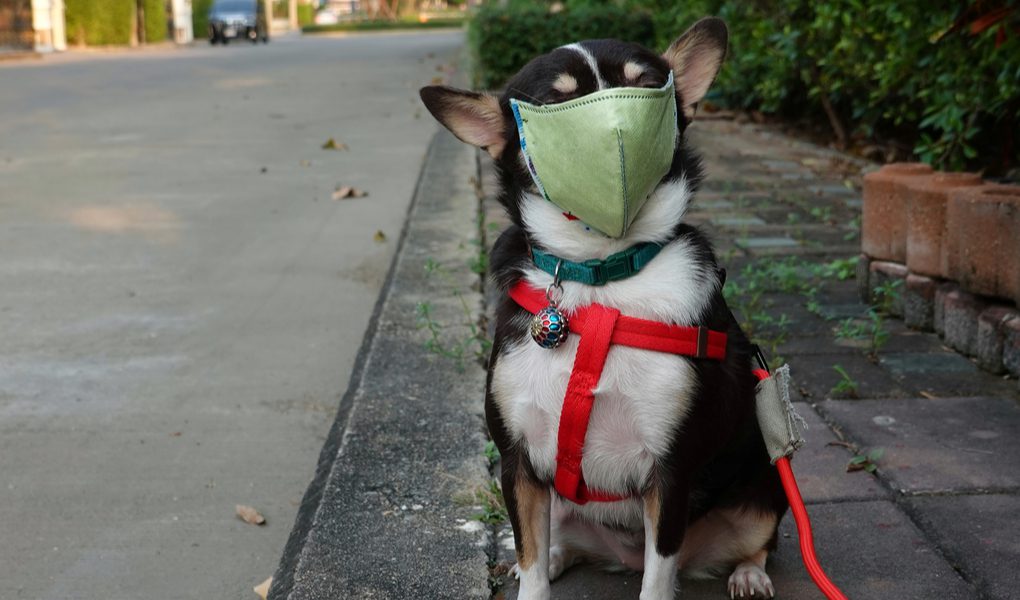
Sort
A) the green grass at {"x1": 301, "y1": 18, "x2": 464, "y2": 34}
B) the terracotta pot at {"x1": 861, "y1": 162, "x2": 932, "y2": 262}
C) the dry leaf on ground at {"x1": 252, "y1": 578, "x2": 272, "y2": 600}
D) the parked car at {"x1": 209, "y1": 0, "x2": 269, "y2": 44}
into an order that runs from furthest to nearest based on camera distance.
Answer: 1. the green grass at {"x1": 301, "y1": 18, "x2": 464, "y2": 34}
2. the parked car at {"x1": 209, "y1": 0, "x2": 269, "y2": 44}
3. the terracotta pot at {"x1": 861, "y1": 162, "x2": 932, "y2": 262}
4. the dry leaf on ground at {"x1": 252, "y1": 578, "x2": 272, "y2": 600}

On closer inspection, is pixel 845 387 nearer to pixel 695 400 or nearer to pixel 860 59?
pixel 695 400

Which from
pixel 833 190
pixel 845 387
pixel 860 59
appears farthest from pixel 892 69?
pixel 845 387

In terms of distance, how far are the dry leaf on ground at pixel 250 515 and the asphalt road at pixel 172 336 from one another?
26 mm

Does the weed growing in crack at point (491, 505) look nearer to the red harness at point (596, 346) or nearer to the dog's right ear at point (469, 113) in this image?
the red harness at point (596, 346)

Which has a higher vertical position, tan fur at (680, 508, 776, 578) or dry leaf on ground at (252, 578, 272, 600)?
tan fur at (680, 508, 776, 578)

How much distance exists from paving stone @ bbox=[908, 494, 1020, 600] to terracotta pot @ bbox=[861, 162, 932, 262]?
1850 millimetres

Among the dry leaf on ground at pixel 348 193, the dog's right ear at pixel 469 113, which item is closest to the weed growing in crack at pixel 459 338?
the dog's right ear at pixel 469 113

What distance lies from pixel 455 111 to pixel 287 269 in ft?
12.2

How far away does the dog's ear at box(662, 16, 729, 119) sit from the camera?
238cm

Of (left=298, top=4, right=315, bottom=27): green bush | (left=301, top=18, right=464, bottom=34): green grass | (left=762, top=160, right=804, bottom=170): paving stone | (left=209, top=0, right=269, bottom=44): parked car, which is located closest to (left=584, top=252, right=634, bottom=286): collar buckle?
(left=762, top=160, right=804, bottom=170): paving stone

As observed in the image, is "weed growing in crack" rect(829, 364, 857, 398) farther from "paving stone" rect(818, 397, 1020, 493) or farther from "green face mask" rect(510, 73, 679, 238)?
"green face mask" rect(510, 73, 679, 238)

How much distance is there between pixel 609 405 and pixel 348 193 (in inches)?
229

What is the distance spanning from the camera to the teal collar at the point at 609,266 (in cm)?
233

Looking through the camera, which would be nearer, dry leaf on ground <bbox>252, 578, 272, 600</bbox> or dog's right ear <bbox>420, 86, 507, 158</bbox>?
dog's right ear <bbox>420, 86, 507, 158</bbox>
